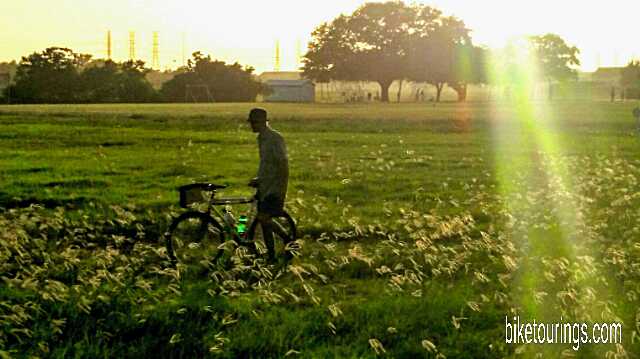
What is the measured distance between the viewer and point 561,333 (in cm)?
1067

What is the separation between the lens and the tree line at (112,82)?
127m

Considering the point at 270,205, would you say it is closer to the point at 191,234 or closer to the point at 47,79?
the point at 191,234

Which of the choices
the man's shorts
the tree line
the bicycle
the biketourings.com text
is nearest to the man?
the man's shorts

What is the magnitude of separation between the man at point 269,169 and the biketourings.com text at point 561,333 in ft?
14.0

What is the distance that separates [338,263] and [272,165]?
2443 mm

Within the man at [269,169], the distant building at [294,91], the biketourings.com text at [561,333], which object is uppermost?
the distant building at [294,91]

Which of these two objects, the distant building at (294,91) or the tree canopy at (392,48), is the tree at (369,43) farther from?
the distant building at (294,91)

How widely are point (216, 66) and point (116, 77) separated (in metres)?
21.2

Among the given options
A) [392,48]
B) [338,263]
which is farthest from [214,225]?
[392,48]

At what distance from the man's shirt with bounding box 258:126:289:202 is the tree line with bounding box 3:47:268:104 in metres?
118

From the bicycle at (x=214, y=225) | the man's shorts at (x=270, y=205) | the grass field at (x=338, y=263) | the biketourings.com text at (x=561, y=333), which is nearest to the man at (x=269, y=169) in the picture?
the man's shorts at (x=270, y=205)

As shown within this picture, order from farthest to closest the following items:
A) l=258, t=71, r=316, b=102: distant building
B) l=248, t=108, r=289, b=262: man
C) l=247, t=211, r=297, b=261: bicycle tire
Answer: l=258, t=71, r=316, b=102: distant building → l=247, t=211, r=297, b=261: bicycle tire → l=248, t=108, r=289, b=262: man

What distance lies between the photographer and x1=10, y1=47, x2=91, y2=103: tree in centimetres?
12569

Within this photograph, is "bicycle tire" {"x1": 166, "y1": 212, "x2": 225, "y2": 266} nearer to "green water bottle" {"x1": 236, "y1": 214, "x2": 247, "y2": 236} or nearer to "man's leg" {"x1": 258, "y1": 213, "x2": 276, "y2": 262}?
"green water bottle" {"x1": 236, "y1": 214, "x2": 247, "y2": 236}
